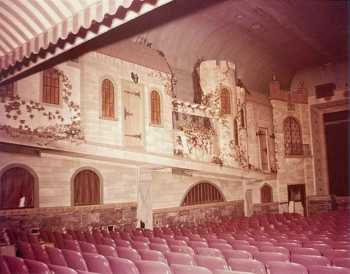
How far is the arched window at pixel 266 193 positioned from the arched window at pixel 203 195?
3.10 metres

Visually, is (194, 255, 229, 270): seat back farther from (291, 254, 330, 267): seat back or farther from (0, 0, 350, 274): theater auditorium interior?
(291, 254, 330, 267): seat back

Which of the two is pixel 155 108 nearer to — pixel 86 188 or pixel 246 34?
pixel 86 188

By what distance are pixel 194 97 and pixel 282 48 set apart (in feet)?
20.8

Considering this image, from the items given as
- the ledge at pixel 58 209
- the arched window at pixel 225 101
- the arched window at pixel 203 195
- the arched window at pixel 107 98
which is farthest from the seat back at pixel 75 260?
the arched window at pixel 225 101

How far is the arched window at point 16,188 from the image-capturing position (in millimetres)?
10641

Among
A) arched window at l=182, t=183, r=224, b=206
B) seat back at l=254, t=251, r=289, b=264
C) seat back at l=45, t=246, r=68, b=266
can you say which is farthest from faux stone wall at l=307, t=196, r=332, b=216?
seat back at l=45, t=246, r=68, b=266

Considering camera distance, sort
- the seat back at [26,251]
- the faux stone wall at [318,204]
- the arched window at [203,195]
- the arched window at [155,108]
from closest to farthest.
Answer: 1. the seat back at [26,251]
2. the arched window at [155,108]
3. the arched window at [203,195]
4. the faux stone wall at [318,204]

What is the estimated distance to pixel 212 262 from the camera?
5.13m

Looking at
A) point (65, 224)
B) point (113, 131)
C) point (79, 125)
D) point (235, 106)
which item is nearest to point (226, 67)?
point (235, 106)

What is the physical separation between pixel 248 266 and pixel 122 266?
1.68 m

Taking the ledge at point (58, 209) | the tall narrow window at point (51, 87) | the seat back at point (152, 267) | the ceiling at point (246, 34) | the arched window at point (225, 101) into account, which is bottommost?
the seat back at point (152, 267)

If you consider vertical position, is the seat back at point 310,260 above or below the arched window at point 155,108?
below

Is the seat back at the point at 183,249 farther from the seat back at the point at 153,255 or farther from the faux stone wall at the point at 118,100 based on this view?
the faux stone wall at the point at 118,100

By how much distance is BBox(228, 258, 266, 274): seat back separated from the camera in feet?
15.6
